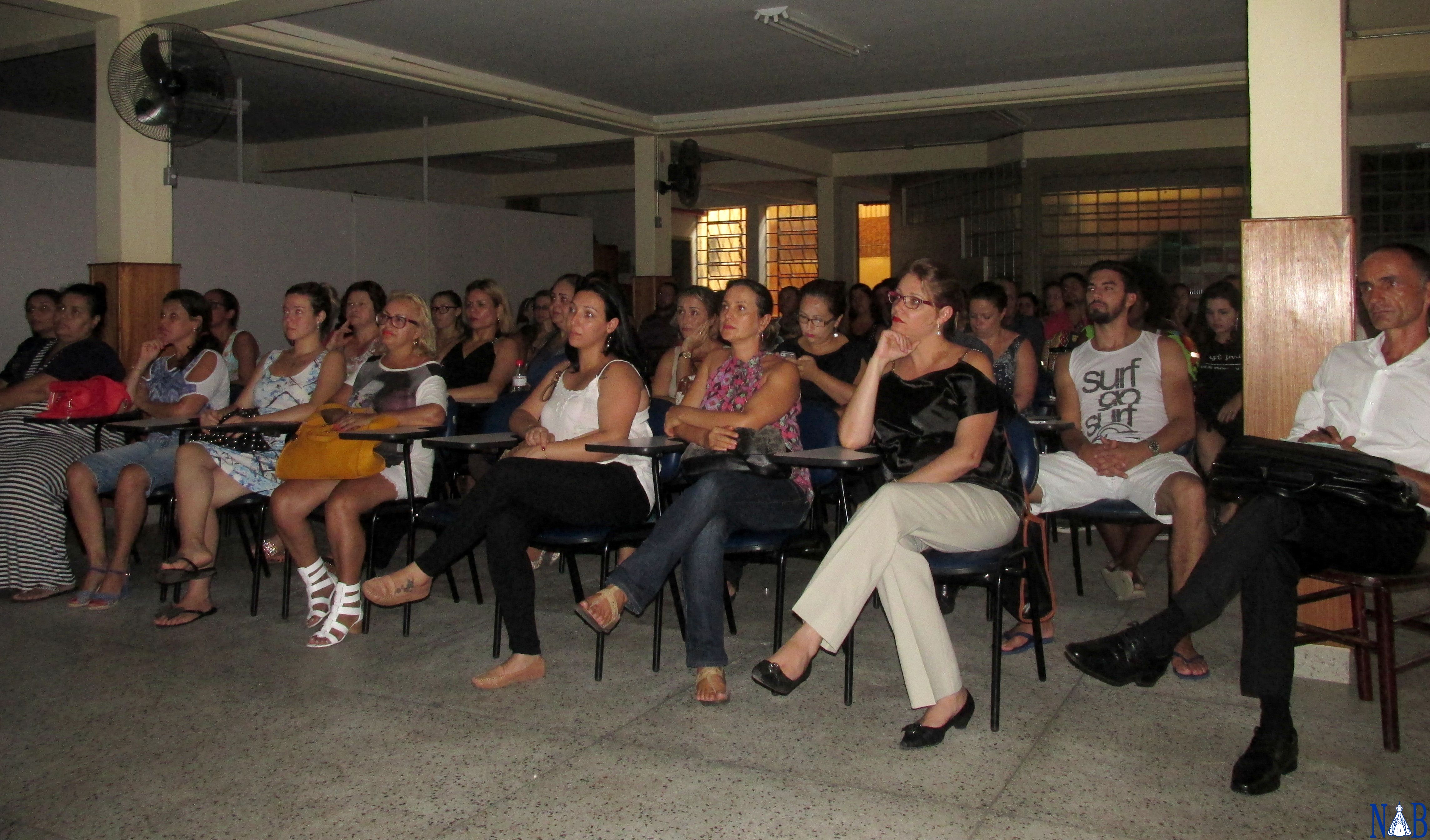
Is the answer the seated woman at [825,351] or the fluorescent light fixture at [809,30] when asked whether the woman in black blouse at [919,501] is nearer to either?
the seated woman at [825,351]

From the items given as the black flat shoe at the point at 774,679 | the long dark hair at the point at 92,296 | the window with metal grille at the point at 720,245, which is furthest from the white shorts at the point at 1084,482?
the window with metal grille at the point at 720,245

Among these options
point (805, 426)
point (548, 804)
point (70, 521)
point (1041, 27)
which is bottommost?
point (548, 804)

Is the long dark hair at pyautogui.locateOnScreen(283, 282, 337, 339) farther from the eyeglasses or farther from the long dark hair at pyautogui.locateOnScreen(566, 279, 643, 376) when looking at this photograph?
the eyeglasses

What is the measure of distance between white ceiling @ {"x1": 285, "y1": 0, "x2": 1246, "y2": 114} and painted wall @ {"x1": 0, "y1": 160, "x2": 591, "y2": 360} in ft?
6.60

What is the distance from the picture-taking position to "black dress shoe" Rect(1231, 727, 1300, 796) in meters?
2.38

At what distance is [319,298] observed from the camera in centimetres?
436

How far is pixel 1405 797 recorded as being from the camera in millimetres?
2346

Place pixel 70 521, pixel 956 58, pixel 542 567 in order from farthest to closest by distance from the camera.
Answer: pixel 956 58, pixel 70 521, pixel 542 567

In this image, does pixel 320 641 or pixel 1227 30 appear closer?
pixel 320 641

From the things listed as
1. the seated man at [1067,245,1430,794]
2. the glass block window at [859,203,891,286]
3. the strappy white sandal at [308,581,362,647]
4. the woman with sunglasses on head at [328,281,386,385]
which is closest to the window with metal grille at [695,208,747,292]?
the glass block window at [859,203,891,286]

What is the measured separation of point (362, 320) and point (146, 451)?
1.00 m

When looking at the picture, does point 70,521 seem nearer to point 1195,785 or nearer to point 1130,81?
point 1195,785

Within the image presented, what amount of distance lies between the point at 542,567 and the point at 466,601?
0.66 m

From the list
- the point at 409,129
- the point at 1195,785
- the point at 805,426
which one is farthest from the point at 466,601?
the point at 409,129
